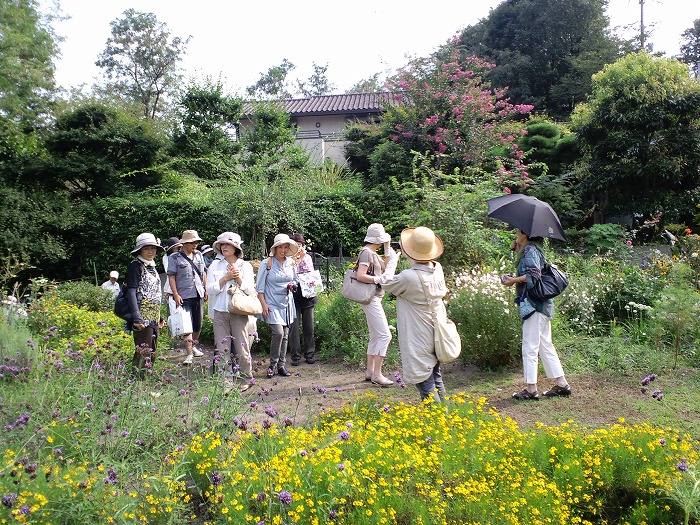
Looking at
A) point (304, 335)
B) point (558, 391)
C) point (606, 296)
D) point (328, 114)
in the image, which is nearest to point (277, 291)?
point (304, 335)

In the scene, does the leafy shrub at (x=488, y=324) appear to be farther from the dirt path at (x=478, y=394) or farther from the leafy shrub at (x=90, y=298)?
the leafy shrub at (x=90, y=298)

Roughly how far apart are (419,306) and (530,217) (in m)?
1.48

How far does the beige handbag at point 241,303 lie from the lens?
20.1 feet

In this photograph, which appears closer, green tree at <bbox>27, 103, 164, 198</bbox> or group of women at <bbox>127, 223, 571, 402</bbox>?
group of women at <bbox>127, 223, 571, 402</bbox>

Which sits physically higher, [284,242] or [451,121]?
[451,121]

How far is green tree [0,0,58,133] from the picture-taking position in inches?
732

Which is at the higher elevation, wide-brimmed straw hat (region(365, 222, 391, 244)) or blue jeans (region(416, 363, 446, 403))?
wide-brimmed straw hat (region(365, 222, 391, 244))

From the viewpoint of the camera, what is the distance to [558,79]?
1021 inches

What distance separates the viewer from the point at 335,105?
1187 inches

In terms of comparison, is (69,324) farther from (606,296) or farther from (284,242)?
(606,296)

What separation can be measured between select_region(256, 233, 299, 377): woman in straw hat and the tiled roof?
21.5 meters

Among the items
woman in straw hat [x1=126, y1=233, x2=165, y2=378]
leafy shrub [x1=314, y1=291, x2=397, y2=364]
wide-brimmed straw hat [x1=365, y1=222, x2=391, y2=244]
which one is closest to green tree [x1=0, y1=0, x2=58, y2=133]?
leafy shrub [x1=314, y1=291, x2=397, y2=364]

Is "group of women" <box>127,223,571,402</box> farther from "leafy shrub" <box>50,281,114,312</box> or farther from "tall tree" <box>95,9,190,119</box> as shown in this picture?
"tall tree" <box>95,9,190,119</box>

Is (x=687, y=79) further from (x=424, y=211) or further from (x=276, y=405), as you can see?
(x=276, y=405)
